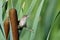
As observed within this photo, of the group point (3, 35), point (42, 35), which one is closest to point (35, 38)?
point (42, 35)

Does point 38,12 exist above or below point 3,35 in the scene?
above

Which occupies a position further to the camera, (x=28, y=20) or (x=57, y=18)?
(x=28, y=20)

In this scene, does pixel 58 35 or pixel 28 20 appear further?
pixel 28 20

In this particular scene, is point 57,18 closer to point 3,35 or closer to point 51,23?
point 51,23

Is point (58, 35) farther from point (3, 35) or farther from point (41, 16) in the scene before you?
point (3, 35)

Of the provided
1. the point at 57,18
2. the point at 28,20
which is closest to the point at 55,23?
the point at 57,18

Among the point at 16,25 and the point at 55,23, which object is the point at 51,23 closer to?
the point at 55,23

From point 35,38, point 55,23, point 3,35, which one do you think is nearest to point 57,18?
point 55,23
